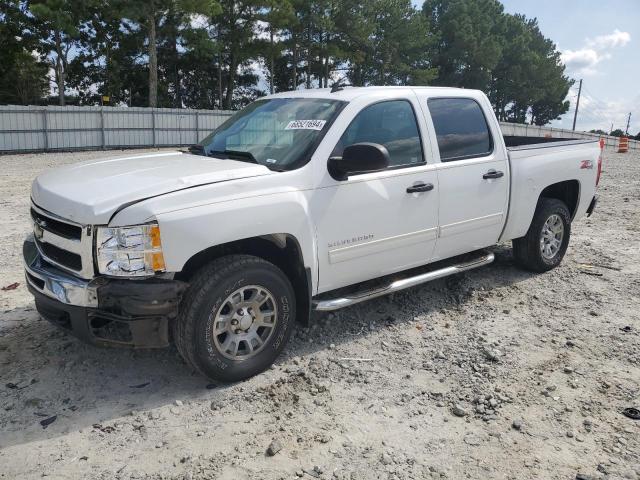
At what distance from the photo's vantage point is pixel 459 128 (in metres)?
5.02

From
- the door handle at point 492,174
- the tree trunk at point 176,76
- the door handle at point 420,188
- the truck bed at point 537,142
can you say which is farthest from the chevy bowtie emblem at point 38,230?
the tree trunk at point 176,76

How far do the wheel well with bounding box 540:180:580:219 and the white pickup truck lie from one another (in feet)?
3.51

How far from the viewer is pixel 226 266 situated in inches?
139

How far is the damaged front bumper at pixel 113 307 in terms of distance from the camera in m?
3.25

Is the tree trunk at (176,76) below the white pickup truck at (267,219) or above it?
above

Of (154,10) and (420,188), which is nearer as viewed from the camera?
(420,188)

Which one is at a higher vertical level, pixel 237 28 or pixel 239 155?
pixel 237 28

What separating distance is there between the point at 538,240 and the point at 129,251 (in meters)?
4.34

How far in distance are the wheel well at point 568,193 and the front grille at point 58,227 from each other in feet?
16.1

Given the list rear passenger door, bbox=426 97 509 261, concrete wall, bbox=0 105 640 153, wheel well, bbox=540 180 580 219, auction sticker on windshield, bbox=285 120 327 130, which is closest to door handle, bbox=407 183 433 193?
rear passenger door, bbox=426 97 509 261

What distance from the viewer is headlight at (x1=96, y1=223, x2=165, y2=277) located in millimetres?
3225

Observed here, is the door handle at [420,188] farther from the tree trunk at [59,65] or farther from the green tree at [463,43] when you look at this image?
the green tree at [463,43]

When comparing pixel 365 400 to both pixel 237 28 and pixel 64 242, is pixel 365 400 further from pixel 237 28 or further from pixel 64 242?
pixel 237 28

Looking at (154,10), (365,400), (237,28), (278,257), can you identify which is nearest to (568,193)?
(278,257)
